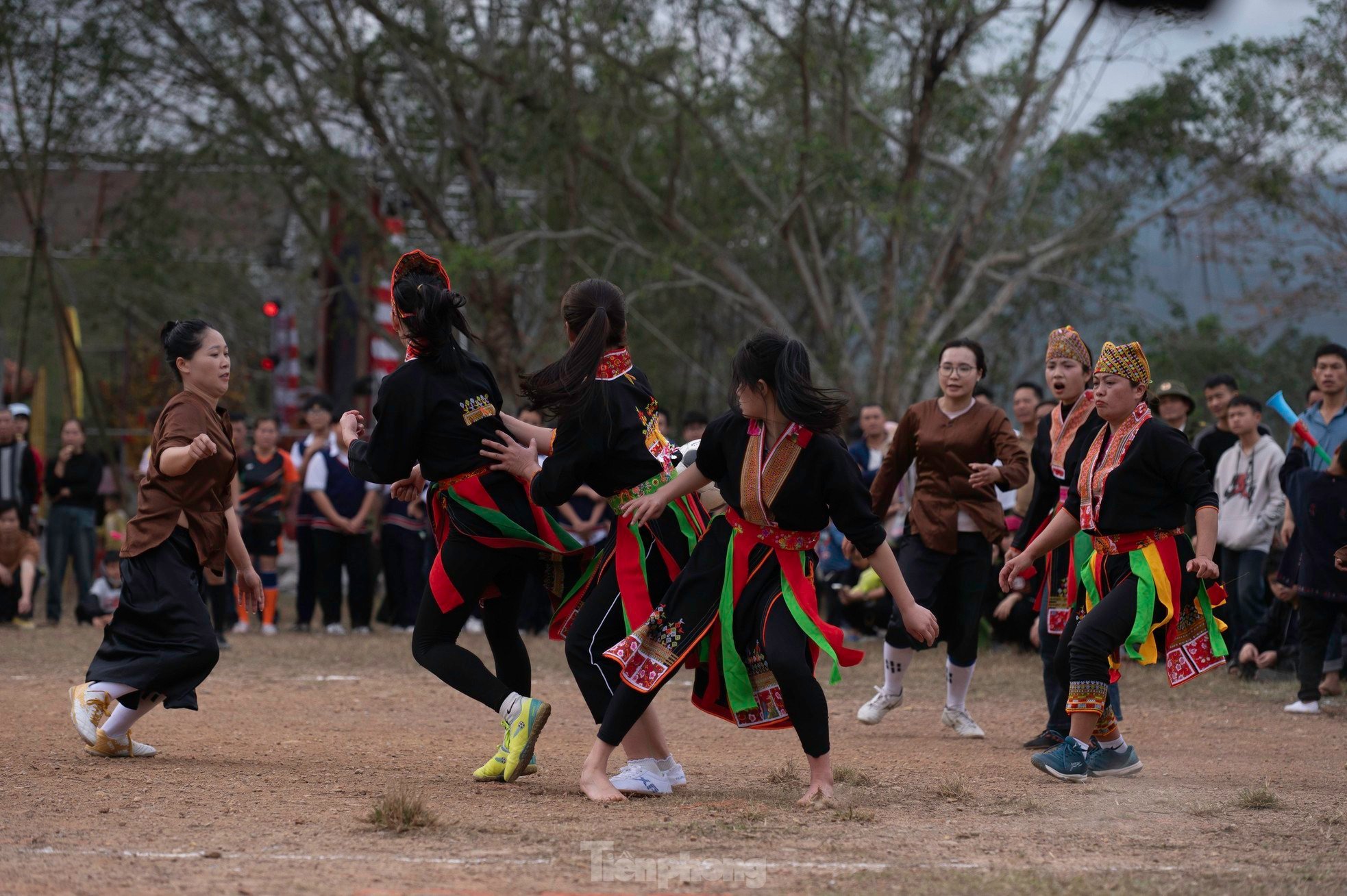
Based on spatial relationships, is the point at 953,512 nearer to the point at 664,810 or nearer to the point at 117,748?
the point at 664,810

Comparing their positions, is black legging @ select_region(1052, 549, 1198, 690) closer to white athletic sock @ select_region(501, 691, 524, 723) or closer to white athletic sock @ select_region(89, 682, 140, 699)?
white athletic sock @ select_region(501, 691, 524, 723)

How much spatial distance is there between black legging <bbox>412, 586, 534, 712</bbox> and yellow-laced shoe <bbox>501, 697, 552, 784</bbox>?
0.34ft

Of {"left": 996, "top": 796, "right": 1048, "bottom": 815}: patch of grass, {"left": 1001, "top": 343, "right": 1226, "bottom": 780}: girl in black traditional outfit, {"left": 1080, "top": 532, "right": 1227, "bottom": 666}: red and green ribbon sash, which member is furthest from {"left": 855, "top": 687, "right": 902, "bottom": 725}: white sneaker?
{"left": 996, "top": 796, "right": 1048, "bottom": 815}: patch of grass

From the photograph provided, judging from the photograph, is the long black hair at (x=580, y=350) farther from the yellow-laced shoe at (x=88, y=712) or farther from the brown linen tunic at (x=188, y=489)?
the yellow-laced shoe at (x=88, y=712)

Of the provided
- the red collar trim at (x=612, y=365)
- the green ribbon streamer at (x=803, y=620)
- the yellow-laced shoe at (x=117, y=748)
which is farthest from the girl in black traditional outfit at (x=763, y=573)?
the yellow-laced shoe at (x=117, y=748)

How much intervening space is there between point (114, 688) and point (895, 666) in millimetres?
3685

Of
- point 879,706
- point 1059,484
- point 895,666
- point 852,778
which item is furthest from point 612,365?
point 879,706

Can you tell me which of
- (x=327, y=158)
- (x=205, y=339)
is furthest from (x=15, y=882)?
(x=327, y=158)

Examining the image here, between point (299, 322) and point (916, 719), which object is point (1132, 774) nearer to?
point (916, 719)

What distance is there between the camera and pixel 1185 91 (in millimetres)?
18375

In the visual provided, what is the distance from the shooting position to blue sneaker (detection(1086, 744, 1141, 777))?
6.18m

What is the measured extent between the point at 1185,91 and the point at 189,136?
39.5ft

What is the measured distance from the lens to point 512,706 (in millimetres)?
5609

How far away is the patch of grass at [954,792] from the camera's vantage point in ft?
18.1
